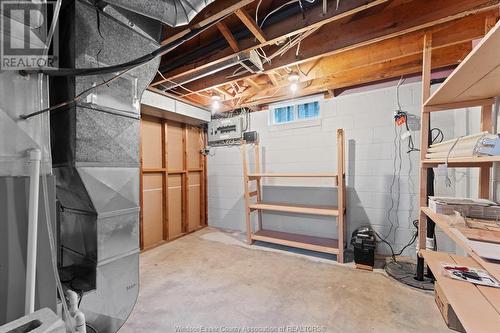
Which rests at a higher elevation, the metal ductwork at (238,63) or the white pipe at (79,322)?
the metal ductwork at (238,63)

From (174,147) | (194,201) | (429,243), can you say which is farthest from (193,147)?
(429,243)

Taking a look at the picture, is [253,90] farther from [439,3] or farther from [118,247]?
[118,247]

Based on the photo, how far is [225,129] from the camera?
13.2 feet

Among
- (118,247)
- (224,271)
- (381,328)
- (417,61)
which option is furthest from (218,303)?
(417,61)

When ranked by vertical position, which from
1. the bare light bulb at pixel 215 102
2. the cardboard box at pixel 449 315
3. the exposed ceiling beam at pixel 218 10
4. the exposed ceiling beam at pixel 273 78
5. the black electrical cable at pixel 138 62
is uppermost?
the exposed ceiling beam at pixel 273 78

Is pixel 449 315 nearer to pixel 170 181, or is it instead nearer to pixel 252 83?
pixel 252 83

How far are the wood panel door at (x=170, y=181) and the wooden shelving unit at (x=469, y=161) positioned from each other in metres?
3.44

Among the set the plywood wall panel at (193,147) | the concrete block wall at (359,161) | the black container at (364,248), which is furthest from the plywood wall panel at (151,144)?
the black container at (364,248)

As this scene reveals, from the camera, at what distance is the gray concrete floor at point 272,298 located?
1654mm

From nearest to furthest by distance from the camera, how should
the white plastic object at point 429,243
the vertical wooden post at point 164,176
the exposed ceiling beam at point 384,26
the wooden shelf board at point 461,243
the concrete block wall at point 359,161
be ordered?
the wooden shelf board at point 461,243 < the exposed ceiling beam at point 384,26 < the white plastic object at point 429,243 < the concrete block wall at point 359,161 < the vertical wooden post at point 164,176

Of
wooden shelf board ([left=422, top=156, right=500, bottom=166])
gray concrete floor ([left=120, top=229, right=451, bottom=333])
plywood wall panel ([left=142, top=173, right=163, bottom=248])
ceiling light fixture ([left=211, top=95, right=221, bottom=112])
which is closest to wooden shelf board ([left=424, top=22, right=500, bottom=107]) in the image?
wooden shelf board ([left=422, top=156, right=500, bottom=166])

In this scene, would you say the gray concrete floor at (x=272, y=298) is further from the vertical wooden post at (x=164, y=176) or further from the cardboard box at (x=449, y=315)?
the vertical wooden post at (x=164, y=176)

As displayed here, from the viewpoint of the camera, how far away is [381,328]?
160 cm

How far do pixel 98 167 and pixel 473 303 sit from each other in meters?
2.17
